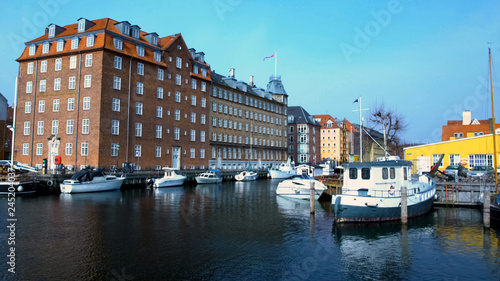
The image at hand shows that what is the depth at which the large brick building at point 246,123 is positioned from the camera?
241 ft

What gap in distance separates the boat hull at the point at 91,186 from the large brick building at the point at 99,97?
5397mm

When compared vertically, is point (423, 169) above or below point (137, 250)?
above

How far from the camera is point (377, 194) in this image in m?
23.6

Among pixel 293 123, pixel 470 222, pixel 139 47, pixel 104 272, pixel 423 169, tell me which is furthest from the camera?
pixel 293 123

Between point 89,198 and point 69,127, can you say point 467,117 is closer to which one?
point 89,198

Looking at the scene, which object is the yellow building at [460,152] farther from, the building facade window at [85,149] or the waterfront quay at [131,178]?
the building facade window at [85,149]

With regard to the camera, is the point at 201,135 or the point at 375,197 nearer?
the point at 375,197

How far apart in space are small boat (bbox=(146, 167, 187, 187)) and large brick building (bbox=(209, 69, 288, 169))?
685 inches

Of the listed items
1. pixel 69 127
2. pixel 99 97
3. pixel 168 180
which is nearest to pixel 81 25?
pixel 99 97

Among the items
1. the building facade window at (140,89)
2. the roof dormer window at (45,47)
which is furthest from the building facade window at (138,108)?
the roof dormer window at (45,47)

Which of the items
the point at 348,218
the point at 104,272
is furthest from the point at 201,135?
the point at 104,272

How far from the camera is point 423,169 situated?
46.5m

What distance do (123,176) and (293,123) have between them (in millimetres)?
70774

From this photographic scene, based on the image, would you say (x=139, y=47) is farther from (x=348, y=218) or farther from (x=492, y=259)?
(x=492, y=259)
